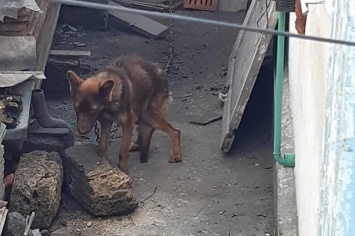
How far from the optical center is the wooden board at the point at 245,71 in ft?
23.6

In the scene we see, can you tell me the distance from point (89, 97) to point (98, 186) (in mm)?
858

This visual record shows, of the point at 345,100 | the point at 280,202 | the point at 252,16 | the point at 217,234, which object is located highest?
the point at 345,100

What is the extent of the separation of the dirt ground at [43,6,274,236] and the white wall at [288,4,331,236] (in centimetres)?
135

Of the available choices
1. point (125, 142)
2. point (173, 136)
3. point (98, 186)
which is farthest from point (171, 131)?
point (98, 186)

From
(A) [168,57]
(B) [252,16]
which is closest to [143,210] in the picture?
(B) [252,16]

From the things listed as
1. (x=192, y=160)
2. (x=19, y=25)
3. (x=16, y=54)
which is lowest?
(x=192, y=160)

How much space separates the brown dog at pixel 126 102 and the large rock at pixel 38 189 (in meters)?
0.69

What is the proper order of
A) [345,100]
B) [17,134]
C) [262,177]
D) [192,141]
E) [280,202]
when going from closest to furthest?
[345,100]
[280,202]
[17,134]
[262,177]
[192,141]

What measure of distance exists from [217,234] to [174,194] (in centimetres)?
78

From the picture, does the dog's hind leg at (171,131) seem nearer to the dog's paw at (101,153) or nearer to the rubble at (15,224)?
the dog's paw at (101,153)

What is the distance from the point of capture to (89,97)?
22.2 feet

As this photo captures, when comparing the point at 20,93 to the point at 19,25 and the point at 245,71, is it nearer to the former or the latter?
the point at 19,25

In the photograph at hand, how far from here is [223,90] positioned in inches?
353

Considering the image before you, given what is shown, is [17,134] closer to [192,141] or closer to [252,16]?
[192,141]
